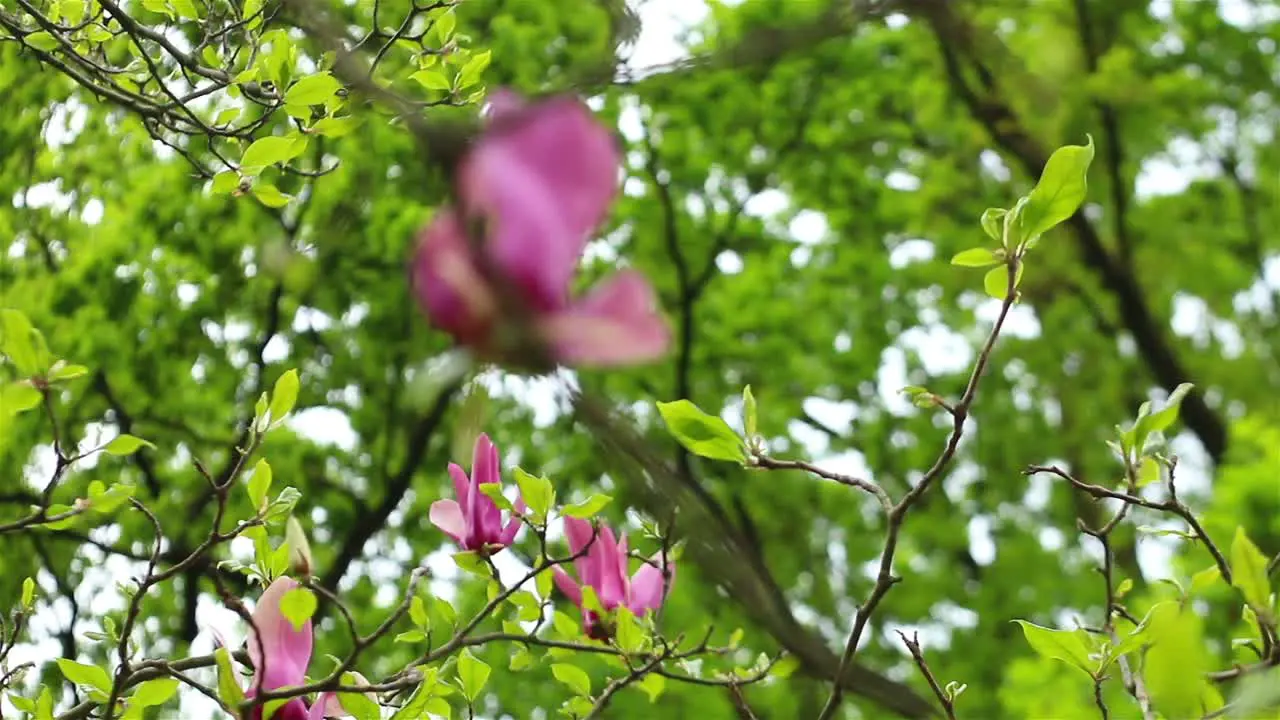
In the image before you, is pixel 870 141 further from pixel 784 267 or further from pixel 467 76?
pixel 467 76

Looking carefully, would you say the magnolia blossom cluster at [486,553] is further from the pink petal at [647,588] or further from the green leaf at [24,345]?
the green leaf at [24,345]

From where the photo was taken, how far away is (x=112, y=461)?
501 centimetres

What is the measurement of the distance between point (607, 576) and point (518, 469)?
21 centimetres

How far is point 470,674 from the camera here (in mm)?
1556

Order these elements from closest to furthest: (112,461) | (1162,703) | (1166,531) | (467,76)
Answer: (1162,703)
(1166,531)
(467,76)
(112,461)

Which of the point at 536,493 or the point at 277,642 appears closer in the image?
the point at 277,642

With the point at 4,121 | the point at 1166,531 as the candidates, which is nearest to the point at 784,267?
the point at 4,121

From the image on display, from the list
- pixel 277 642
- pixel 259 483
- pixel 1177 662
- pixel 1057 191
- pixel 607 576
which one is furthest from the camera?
pixel 607 576

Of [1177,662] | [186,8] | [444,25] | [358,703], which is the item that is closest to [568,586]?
[358,703]

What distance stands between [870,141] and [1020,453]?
6.64 feet

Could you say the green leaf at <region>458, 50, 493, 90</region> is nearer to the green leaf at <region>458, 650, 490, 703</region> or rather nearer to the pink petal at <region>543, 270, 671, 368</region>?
the green leaf at <region>458, 650, 490, 703</region>

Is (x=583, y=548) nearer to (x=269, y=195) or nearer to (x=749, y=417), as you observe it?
(x=749, y=417)

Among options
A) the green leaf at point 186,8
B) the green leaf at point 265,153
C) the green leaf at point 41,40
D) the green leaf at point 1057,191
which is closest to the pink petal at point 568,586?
the green leaf at point 265,153

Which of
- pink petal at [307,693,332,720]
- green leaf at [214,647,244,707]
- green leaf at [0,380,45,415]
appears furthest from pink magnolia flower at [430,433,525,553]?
green leaf at [0,380,45,415]
